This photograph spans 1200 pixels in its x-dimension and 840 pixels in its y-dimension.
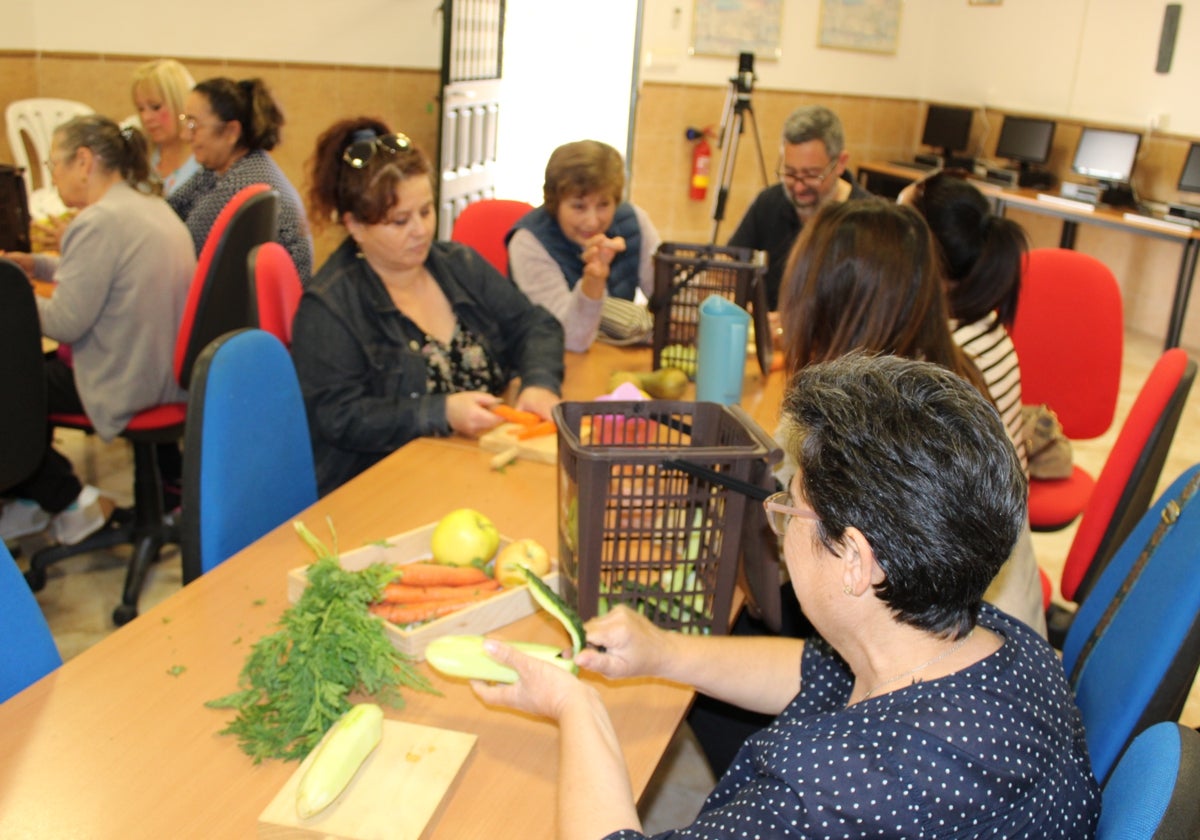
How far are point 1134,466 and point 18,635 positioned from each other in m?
1.90

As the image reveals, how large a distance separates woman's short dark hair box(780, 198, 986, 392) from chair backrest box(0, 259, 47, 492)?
1.74 metres

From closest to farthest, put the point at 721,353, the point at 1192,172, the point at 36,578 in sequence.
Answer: the point at 721,353 < the point at 36,578 < the point at 1192,172

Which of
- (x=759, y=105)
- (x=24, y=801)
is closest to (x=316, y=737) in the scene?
(x=24, y=801)

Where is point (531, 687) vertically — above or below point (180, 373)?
above

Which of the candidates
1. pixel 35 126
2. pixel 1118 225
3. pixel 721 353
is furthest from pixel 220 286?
pixel 1118 225

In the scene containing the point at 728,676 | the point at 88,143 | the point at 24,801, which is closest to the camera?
the point at 24,801

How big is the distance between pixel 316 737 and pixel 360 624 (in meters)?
0.16

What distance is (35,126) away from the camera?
491 cm

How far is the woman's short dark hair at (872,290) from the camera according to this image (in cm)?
169

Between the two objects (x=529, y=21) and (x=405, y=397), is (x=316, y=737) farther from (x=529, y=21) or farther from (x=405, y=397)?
(x=529, y=21)

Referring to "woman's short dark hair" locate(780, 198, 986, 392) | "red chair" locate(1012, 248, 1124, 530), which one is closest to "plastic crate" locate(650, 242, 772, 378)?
"woman's short dark hair" locate(780, 198, 986, 392)

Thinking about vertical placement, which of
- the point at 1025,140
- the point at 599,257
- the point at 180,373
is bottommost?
the point at 180,373

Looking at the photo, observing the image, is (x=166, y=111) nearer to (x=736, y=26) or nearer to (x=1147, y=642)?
(x=1147, y=642)

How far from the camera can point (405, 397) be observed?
6.97 feet
